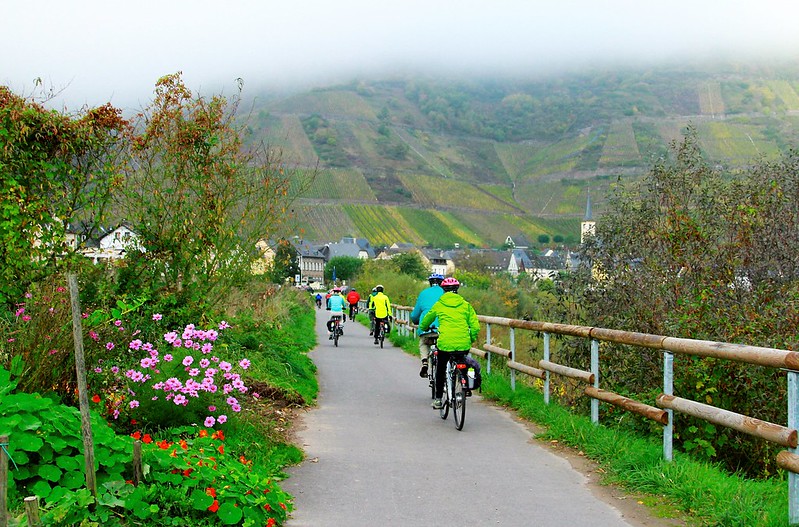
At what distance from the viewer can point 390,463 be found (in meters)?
7.94

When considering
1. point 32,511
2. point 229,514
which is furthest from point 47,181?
point 32,511

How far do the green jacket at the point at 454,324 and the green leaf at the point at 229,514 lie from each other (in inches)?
217

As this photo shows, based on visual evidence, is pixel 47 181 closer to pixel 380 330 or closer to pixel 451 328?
pixel 451 328

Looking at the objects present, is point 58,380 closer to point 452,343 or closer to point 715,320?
point 452,343

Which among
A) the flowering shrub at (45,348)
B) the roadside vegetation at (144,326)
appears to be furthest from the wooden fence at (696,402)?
the flowering shrub at (45,348)

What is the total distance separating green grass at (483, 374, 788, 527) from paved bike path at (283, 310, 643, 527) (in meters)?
0.35

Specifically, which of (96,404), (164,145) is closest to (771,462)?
(96,404)

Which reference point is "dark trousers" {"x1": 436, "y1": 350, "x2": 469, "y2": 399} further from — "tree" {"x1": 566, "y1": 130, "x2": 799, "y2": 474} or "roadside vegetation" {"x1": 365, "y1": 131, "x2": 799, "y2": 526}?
"tree" {"x1": 566, "y1": 130, "x2": 799, "y2": 474}

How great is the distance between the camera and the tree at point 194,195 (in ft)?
40.1

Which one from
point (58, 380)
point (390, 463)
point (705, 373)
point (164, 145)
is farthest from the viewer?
point (164, 145)

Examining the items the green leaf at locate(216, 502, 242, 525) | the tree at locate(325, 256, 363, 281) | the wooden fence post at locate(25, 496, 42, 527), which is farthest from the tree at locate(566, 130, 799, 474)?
the tree at locate(325, 256, 363, 281)

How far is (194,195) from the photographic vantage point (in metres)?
13.4

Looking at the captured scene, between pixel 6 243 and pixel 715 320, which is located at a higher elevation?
pixel 6 243

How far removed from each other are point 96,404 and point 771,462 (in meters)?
6.60
